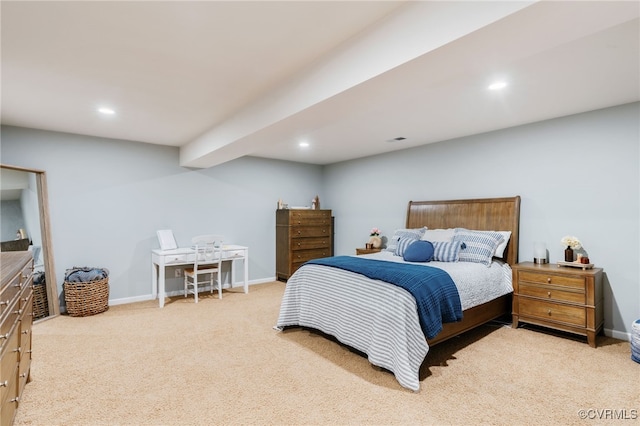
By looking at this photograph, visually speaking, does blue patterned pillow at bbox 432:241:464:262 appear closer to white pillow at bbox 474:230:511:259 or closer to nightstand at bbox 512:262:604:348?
white pillow at bbox 474:230:511:259

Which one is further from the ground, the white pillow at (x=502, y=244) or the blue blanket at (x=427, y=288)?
the white pillow at (x=502, y=244)

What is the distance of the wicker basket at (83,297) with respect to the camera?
4059mm

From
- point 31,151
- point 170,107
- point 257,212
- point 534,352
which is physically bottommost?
point 534,352

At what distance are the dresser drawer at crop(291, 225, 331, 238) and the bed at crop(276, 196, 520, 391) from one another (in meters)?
1.97

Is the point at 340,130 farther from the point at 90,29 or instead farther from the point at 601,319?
the point at 601,319

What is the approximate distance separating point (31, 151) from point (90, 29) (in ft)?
10.0

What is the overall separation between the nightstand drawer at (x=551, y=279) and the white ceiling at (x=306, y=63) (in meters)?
1.68

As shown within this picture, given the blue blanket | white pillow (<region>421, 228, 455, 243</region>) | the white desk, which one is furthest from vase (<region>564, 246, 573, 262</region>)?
the white desk

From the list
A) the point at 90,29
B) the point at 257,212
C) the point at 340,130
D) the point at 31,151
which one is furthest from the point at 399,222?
the point at 31,151

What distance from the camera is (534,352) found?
2.98m

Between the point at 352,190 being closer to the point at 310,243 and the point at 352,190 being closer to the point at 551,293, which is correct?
the point at 310,243

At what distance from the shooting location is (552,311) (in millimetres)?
3312

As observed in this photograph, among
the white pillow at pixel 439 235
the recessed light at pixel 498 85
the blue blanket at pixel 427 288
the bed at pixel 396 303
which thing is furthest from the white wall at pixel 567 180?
the blue blanket at pixel 427 288

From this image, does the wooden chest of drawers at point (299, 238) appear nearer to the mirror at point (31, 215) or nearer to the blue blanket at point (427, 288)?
the blue blanket at point (427, 288)
